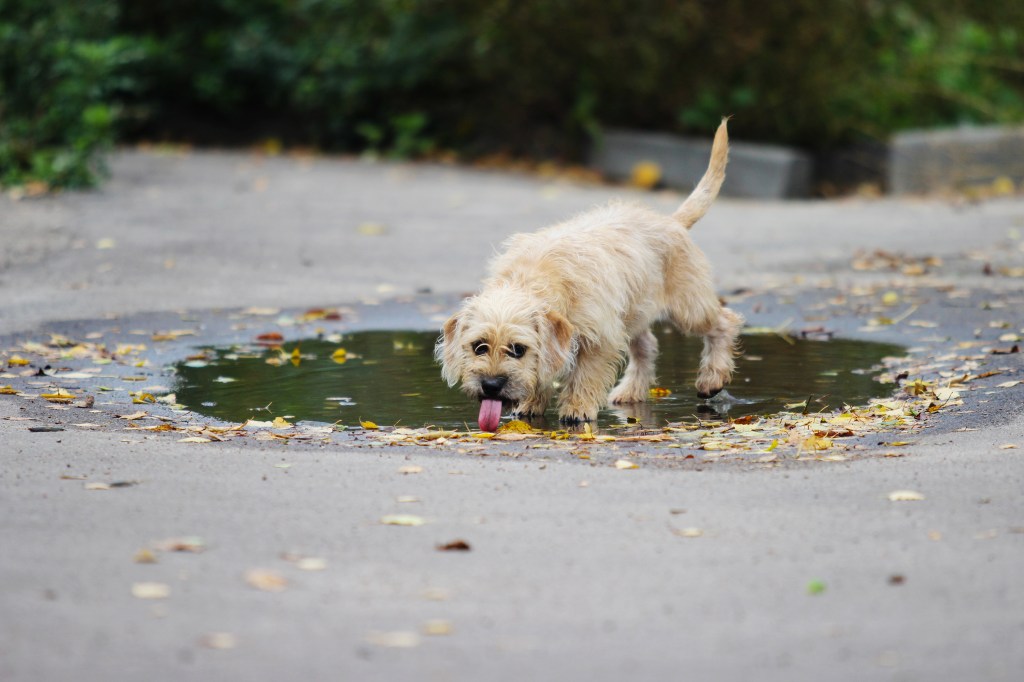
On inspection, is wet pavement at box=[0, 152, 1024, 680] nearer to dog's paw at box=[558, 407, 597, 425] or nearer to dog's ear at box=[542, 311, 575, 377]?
dog's ear at box=[542, 311, 575, 377]

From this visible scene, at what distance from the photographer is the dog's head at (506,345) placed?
6461 millimetres

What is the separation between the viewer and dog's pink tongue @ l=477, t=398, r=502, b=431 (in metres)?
6.63

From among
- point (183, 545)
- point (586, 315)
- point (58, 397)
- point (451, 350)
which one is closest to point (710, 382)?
point (586, 315)

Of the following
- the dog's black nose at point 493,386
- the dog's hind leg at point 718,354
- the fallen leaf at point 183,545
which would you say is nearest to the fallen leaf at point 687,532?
the fallen leaf at point 183,545

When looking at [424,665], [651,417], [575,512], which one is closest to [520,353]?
[651,417]

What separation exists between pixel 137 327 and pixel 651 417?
395 centimetres

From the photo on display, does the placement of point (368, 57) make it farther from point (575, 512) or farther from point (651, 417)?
point (575, 512)

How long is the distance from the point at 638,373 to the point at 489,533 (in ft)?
10.7

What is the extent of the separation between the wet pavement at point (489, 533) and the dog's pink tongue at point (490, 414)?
244mm

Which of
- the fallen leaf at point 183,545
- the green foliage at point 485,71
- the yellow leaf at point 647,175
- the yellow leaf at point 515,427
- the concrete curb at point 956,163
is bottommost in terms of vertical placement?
the fallen leaf at point 183,545

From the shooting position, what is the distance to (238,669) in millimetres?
3648

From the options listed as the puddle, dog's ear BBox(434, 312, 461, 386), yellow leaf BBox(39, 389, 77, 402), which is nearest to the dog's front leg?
the puddle

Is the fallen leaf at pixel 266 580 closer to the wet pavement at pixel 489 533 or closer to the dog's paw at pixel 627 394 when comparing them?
the wet pavement at pixel 489 533

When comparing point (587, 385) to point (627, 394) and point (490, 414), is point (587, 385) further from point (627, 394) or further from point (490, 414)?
point (627, 394)
